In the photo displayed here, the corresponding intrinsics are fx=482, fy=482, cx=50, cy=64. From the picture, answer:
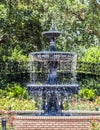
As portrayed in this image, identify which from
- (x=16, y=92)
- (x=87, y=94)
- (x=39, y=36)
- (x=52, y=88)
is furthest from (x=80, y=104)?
(x=39, y=36)

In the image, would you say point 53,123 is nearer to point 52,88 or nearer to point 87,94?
point 52,88

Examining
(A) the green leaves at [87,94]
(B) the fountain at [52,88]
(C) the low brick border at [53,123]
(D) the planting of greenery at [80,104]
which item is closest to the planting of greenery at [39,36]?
(A) the green leaves at [87,94]

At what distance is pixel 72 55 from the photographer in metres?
13.9

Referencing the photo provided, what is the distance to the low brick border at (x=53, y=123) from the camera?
11789mm

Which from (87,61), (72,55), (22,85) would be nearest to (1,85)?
(22,85)

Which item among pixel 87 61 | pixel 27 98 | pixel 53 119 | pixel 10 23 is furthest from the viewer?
pixel 10 23

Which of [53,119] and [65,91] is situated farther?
[65,91]

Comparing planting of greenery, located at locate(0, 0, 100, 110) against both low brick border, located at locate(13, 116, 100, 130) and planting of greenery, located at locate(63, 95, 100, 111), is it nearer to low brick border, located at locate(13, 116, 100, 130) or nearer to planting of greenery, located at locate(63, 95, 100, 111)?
planting of greenery, located at locate(63, 95, 100, 111)

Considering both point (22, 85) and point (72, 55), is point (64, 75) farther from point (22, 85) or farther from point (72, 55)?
point (72, 55)

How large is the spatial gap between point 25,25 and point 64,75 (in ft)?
18.1

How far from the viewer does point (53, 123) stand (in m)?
11.8

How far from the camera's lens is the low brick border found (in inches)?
464

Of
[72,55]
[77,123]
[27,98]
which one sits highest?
[72,55]

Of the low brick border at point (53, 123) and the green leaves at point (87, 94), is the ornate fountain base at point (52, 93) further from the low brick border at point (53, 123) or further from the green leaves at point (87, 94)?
the green leaves at point (87, 94)
